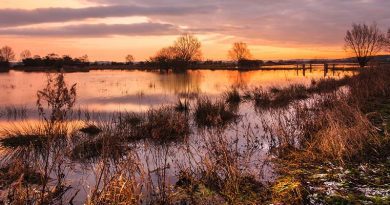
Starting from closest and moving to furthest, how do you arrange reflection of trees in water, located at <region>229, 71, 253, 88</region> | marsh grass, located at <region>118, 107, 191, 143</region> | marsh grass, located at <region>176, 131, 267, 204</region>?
marsh grass, located at <region>176, 131, 267, 204</region> < marsh grass, located at <region>118, 107, 191, 143</region> < reflection of trees in water, located at <region>229, 71, 253, 88</region>

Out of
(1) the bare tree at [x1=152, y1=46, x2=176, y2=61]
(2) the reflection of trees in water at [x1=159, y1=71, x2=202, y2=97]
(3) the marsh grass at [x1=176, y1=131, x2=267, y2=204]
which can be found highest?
(1) the bare tree at [x1=152, y1=46, x2=176, y2=61]

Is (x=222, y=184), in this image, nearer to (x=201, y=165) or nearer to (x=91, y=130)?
(x=201, y=165)

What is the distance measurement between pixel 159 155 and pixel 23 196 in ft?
14.1

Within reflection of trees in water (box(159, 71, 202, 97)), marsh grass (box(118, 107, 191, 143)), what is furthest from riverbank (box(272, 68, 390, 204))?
reflection of trees in water (box(159, 71, 202, 97))

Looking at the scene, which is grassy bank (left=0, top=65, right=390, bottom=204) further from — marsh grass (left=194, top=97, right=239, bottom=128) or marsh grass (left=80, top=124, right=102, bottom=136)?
marsh grass (left=194, top=97, right=239, bottom=128)

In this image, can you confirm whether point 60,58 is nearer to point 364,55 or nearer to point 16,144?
point 364,55

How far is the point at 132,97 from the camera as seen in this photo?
2403 cm

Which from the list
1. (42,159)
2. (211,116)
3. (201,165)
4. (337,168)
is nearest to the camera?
(337,168)

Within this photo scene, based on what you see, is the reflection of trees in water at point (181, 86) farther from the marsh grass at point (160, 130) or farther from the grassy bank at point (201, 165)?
the grassy bank at point (201, 165)

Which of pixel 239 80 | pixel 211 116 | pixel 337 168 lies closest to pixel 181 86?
pixel 239 80

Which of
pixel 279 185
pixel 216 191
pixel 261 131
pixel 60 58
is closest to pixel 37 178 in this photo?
pixel 216 191

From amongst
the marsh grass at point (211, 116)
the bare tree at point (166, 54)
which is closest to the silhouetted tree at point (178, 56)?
the bare tree at point (166, 54)

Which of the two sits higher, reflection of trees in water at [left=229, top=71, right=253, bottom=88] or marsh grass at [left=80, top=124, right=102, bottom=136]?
reflection of trees in water at [left=229, top=71, right=253, bottom=88]

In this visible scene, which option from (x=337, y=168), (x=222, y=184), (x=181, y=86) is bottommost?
(x=222, y=184)
